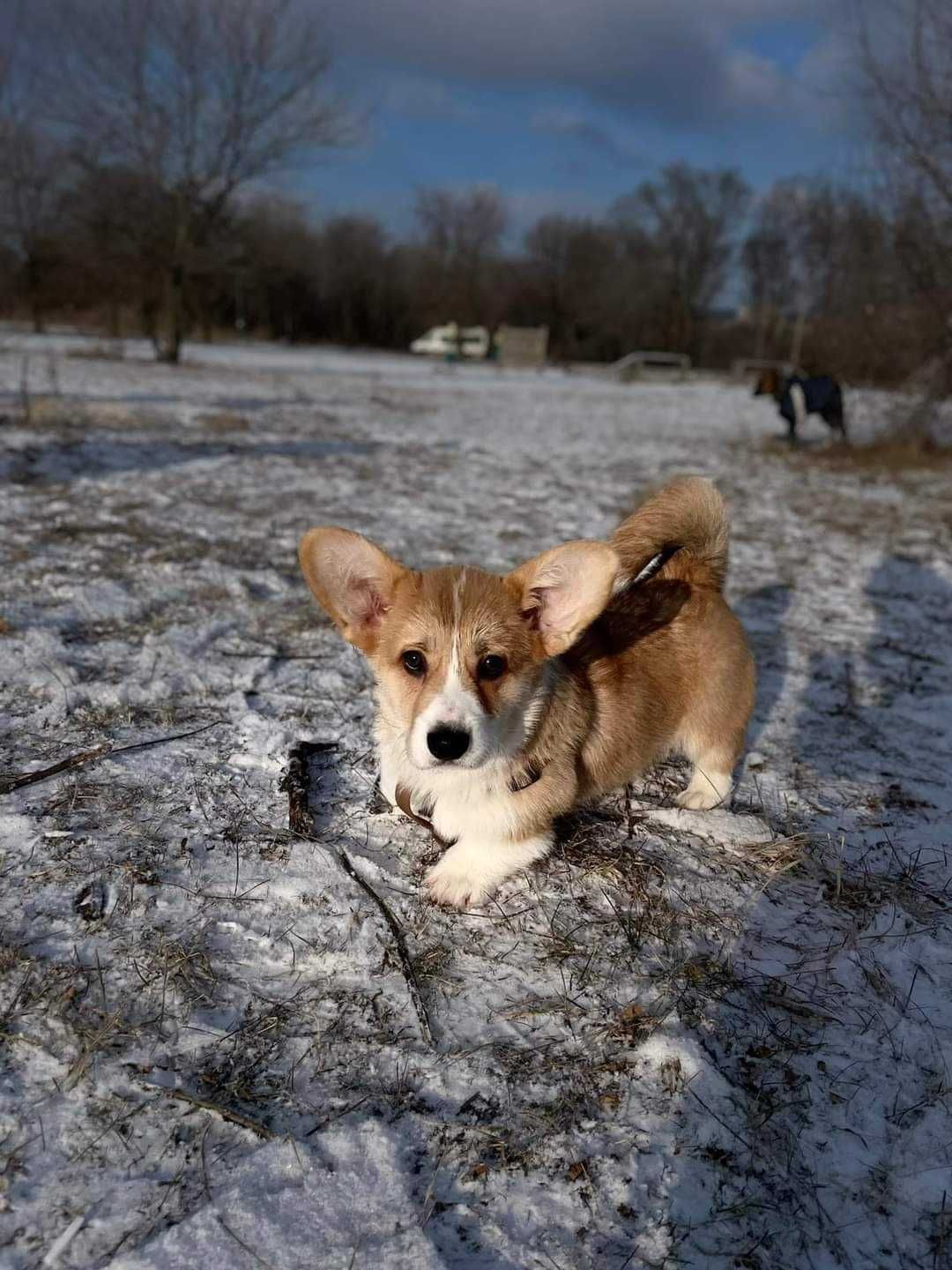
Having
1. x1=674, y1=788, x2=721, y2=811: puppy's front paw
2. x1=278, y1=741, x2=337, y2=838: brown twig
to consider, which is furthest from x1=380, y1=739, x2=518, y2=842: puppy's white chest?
x1=674, y1=788, x2=721, y2=811: puppy's front paw

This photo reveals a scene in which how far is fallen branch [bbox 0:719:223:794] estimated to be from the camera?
8.20 ft

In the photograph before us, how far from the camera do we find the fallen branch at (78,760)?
2.50 meters

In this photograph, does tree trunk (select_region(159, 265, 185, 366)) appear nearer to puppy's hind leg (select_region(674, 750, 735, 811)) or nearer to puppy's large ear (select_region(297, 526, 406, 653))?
puppy's large ear (select_region(297, 526, 406, 653))

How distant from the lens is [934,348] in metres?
11.2

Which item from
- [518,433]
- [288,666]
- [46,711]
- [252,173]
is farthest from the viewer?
[252,173]

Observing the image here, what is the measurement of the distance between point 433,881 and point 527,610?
83 centimetres

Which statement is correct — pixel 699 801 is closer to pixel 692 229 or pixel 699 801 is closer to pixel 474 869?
pixel 474 869

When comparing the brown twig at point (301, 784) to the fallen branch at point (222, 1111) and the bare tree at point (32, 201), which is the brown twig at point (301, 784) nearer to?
the fallen branch at point (222, 1111)

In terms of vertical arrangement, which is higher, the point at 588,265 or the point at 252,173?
the point at 588,265

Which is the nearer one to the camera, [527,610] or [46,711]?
[527,610]

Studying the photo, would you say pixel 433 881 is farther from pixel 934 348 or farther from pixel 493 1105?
pixel 934 348

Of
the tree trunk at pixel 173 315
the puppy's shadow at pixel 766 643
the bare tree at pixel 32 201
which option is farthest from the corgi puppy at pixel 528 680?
the tree trunk at pixel 173 315

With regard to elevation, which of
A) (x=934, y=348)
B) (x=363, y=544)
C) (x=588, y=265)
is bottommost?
(x=363, y=544)

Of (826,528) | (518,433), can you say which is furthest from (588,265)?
(826,528)
